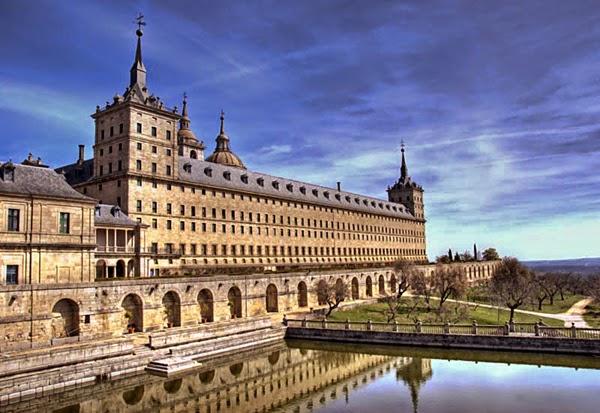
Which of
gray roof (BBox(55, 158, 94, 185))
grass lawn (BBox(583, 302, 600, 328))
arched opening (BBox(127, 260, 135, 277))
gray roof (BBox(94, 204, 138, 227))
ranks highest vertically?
gray roof (BBox(55, 158, 94, 185))

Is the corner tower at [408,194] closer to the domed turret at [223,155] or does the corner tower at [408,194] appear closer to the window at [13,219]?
the domed turret at [223,155]

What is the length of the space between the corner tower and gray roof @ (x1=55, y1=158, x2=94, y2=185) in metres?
83.6

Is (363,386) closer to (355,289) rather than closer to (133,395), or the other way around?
(133,395)

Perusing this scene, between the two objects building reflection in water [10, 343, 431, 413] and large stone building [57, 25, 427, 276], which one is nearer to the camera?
building reflection in water [10, 343, 431, 413]

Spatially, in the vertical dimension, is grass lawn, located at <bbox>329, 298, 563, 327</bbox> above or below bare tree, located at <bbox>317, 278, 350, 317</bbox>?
below

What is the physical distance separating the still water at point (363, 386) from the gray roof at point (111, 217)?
18.4m

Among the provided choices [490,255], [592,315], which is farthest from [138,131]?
[490,255]

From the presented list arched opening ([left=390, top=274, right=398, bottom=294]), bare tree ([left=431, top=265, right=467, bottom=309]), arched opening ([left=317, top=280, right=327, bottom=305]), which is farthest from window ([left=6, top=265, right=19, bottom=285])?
arched opening ([left=390, top=274, right=398, bottom=294])

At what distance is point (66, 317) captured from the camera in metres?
31.9

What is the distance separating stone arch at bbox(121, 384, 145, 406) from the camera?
24.8 metres

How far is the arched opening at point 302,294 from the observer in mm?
54500

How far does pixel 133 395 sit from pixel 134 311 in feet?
38.6

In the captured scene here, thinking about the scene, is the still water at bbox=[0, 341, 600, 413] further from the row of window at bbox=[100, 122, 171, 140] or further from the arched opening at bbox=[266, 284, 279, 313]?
the row of window at bbox=[100, 122, 171, 140]

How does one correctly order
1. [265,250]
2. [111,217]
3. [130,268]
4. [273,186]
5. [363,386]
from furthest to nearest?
[273,186], [265,250], [130,268], [111,217], [363,386]
